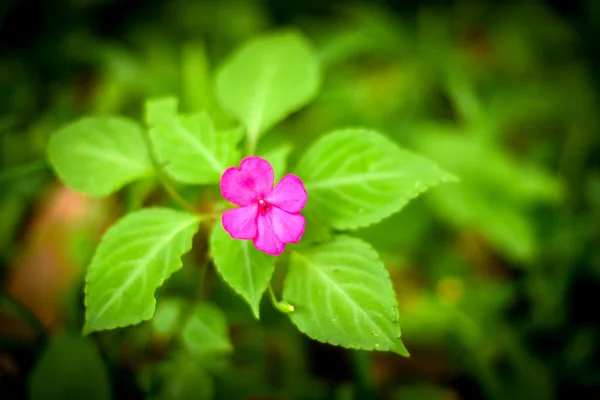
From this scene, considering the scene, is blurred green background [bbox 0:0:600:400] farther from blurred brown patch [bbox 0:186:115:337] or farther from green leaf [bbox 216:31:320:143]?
green leaf [bbox 216:31:320:143]

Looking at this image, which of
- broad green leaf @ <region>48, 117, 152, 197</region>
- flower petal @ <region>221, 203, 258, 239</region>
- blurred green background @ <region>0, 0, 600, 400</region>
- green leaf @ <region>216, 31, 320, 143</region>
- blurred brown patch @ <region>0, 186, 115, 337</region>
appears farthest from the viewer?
blurred brown patch @ <region>0, 186, 115, 337</region>

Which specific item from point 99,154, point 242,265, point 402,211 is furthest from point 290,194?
point 402,211

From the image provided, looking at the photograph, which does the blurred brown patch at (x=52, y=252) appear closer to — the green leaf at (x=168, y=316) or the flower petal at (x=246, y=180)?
the green leaf at (x=168, y=316)

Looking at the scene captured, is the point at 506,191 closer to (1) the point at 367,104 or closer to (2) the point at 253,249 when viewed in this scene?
(1) the point at 367,104

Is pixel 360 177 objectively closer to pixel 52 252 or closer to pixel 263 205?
pixel 263 205

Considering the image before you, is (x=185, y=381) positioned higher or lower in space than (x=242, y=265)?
lower

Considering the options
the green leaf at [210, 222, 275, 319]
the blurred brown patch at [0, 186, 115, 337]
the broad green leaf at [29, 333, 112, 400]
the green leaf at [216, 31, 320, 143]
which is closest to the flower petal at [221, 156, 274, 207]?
the green leaf at [210, 222, 275, 319]
